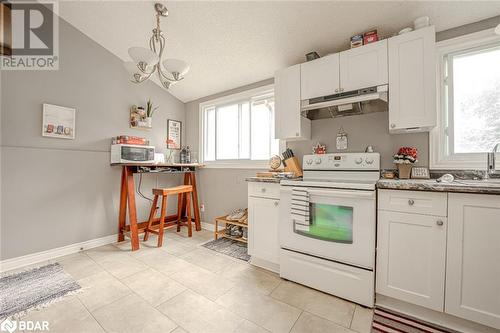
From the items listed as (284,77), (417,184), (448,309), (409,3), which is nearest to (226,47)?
(284,77)

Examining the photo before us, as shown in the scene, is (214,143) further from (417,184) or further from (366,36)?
(417,184)

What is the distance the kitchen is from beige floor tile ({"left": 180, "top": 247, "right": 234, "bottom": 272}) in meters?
0.03

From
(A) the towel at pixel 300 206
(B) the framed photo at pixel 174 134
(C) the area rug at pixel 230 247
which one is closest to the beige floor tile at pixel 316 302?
(A) the towel at pixel 300 206

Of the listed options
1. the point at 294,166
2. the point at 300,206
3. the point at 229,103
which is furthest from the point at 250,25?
the point at 300,206

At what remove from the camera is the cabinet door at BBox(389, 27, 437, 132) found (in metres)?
1.64

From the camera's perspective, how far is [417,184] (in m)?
1.44

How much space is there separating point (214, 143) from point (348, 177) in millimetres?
2360

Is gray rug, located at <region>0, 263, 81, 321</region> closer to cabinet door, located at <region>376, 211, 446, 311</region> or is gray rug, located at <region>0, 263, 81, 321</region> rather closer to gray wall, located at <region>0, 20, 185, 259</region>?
gray wall, located at <region>0, 20, 185, 259</region>

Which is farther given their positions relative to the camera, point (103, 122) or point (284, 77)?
point (103, 122)

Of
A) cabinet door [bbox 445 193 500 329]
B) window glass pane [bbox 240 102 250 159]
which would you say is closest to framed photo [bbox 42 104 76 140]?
window glass pane [bbox 240 102 250 159]

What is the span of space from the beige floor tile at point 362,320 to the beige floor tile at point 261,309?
0.38 meters

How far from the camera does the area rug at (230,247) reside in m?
2.54

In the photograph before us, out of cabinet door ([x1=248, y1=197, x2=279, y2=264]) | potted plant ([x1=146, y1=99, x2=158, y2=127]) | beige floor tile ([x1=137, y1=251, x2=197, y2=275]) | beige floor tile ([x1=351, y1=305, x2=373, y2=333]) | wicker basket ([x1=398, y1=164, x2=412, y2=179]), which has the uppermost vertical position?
potted plant ([x1=146, y1=99, x2=158, y2=127])

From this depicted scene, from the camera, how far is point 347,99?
1.90m
